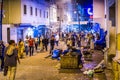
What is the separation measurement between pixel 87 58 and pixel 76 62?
5.89 metres

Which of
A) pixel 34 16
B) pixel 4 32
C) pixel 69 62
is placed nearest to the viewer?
pixel 69 62

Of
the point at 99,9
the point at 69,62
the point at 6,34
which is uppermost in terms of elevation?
the point at 99,9

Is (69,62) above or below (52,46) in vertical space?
below

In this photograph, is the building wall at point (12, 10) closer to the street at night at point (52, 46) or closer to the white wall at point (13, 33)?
the street at night at point (52, 46)

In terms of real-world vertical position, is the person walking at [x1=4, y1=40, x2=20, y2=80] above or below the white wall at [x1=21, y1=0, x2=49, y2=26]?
below

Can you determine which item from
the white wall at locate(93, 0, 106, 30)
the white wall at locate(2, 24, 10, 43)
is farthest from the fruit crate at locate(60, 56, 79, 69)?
the white wall at locate(93, 0, 106, 30)

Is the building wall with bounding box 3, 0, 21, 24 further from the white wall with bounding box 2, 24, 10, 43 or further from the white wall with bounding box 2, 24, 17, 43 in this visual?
the white wall with bounding box 2, 24, 10, 43

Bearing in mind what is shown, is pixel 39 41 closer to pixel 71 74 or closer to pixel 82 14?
pixel 71 74

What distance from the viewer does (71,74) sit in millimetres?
17922

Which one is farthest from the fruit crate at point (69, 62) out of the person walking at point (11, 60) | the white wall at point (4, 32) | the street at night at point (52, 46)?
the white wall at point (4, 32)

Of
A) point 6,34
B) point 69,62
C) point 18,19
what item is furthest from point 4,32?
point 69,62

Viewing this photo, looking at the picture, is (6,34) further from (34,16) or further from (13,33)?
(34,16)

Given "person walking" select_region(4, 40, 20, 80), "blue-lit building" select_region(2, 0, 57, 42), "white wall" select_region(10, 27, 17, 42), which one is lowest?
"person walking" select_region(4, 40, 20, 80)

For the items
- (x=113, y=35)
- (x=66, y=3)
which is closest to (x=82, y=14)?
(x=66, y=3)
